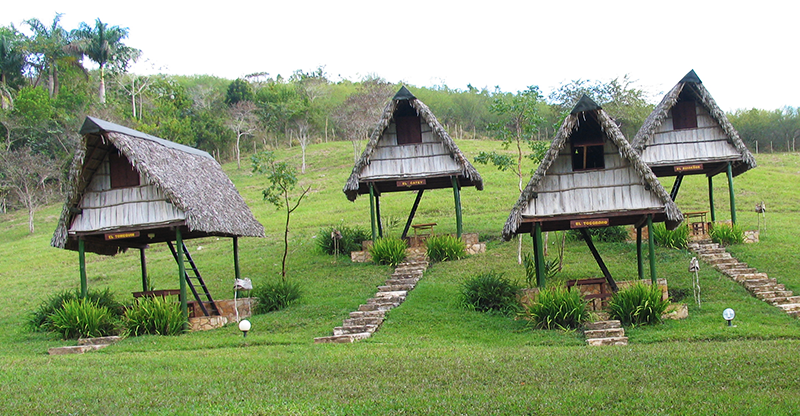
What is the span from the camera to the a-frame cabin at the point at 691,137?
22.6 meters

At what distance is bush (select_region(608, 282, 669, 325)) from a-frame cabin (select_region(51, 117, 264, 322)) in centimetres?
932

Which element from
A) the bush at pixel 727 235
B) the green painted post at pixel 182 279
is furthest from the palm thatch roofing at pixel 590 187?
the bush at pixel 727 235

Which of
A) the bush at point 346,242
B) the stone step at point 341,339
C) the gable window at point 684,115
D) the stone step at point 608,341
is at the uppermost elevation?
the gable window at point 684,115

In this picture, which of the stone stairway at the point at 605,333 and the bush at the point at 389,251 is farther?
the bush at the point at 389,251

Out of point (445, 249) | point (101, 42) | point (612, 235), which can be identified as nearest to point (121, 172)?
point (445, 249)

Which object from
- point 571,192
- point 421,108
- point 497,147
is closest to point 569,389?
point 571,192

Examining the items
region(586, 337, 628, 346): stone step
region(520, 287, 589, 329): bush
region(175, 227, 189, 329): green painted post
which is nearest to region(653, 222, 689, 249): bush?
region(520, 287, 589, 329): bush

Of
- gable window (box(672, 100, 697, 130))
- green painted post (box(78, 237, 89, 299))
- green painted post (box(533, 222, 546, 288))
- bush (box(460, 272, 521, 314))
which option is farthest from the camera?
gable window (box(672, 100, 697, 130))

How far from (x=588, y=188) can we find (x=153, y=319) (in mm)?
10015

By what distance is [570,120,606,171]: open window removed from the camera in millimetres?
15211

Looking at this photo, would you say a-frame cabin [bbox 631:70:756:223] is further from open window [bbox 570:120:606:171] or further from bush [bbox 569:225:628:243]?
open window [bbox 570:120:606:171]

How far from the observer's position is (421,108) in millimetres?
21766

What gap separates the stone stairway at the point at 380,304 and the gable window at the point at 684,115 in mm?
9987

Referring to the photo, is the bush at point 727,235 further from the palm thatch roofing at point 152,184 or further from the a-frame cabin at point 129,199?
the a-frame cabin at point 129,199
